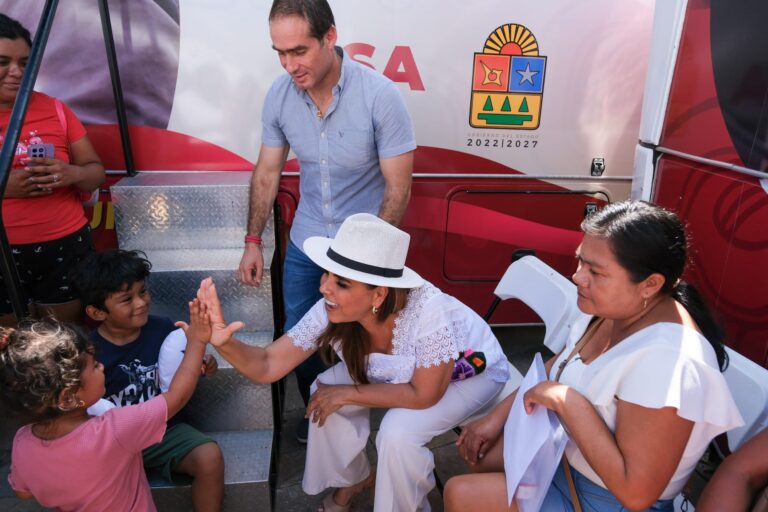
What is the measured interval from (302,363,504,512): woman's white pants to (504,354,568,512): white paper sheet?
41 centimetres

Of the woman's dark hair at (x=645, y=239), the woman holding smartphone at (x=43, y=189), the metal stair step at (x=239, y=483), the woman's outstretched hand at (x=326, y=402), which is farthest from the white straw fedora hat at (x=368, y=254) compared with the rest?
the woman holding smartphone at (x=43, y=189)

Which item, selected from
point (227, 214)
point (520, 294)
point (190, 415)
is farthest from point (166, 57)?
point (520, 294)

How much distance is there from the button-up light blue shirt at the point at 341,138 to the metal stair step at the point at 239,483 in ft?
3.15

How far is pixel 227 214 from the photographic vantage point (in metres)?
3.03

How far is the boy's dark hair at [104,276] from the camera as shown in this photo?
7.41 ft

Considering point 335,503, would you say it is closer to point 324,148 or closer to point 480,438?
point 480,438

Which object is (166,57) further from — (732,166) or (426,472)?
(732,166)

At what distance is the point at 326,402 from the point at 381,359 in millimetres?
263

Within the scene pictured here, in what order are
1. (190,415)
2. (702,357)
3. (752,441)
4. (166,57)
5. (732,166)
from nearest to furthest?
(702,357) → (752,441) → (732,166) → (190,415) → (166,57)

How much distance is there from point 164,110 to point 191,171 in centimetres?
34

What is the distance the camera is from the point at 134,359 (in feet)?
7.57

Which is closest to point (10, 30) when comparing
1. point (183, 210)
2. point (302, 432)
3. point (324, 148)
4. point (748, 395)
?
point (183, 210)

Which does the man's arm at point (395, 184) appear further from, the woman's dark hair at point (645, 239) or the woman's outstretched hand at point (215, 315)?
the woman's dark hair at point (645, 239)

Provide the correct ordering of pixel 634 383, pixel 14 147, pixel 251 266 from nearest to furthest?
1. pixel 634 383
2. pixel 14 147
3. pixel 251 266
